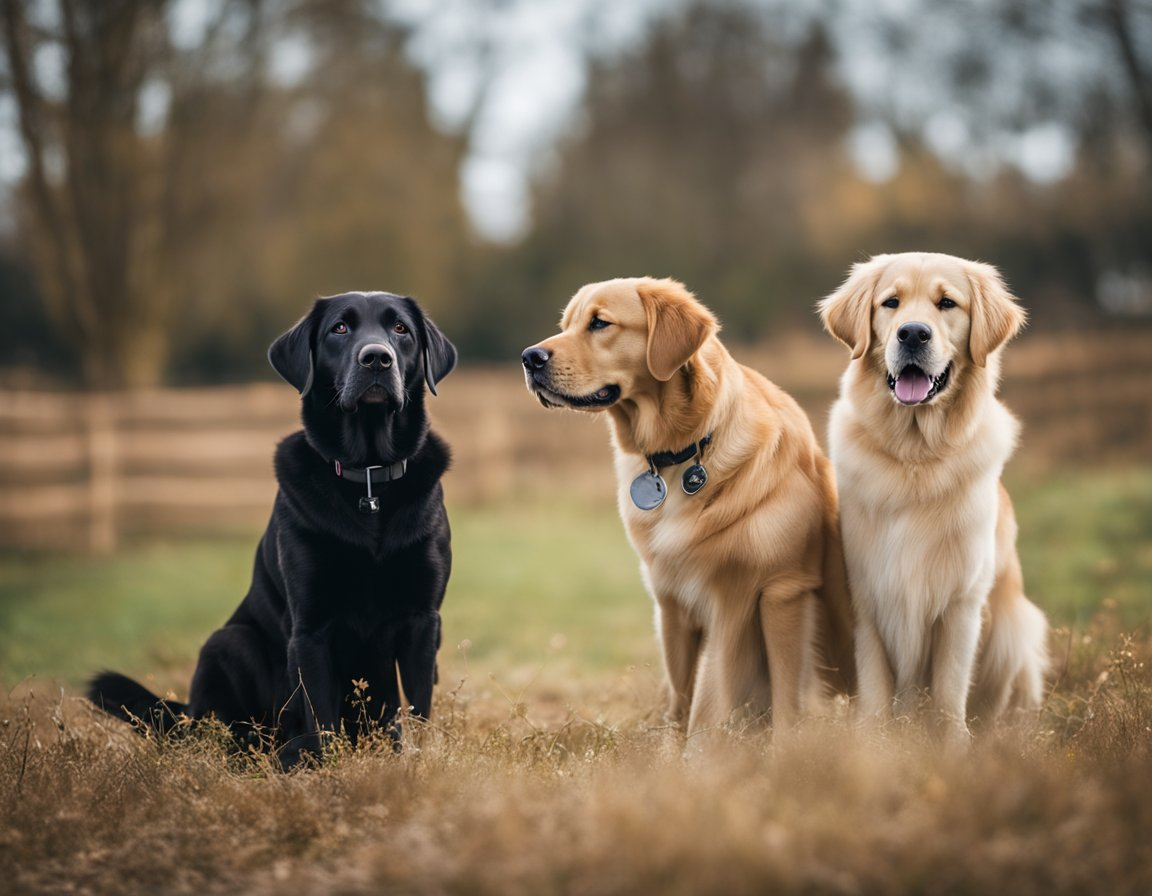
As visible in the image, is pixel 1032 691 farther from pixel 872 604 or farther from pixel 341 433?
pixel 341 433

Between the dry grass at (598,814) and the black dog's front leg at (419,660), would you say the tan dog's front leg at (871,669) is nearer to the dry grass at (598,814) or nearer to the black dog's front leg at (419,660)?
the dry grass at (598,814)

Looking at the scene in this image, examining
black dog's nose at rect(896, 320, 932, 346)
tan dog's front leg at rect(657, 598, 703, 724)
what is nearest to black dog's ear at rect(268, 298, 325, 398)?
tan dog's front leg at rect(657, 598, 703, 724)

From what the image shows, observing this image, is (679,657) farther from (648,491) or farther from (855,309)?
(855,309)

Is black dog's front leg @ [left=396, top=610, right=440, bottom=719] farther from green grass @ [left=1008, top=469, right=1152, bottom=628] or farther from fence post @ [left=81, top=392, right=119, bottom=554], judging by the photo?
fence post @ [left=81, top=392, right=119, bottom=554]

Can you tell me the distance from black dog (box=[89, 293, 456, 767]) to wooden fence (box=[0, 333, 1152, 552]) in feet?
28.4

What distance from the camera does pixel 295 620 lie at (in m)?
3.42

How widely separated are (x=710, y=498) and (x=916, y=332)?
88 cm

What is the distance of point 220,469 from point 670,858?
39.7 ft

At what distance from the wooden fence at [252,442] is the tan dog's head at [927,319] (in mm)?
9524

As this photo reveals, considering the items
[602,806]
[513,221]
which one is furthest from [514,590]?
[513,221]

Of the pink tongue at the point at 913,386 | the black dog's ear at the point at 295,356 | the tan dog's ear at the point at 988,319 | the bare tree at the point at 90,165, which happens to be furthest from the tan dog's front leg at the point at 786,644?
the bare tree at the point at 90,165

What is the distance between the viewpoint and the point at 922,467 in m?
3.55

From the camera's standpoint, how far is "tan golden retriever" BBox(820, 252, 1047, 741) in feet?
11.4

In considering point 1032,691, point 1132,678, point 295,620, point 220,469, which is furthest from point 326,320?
point 220,469
